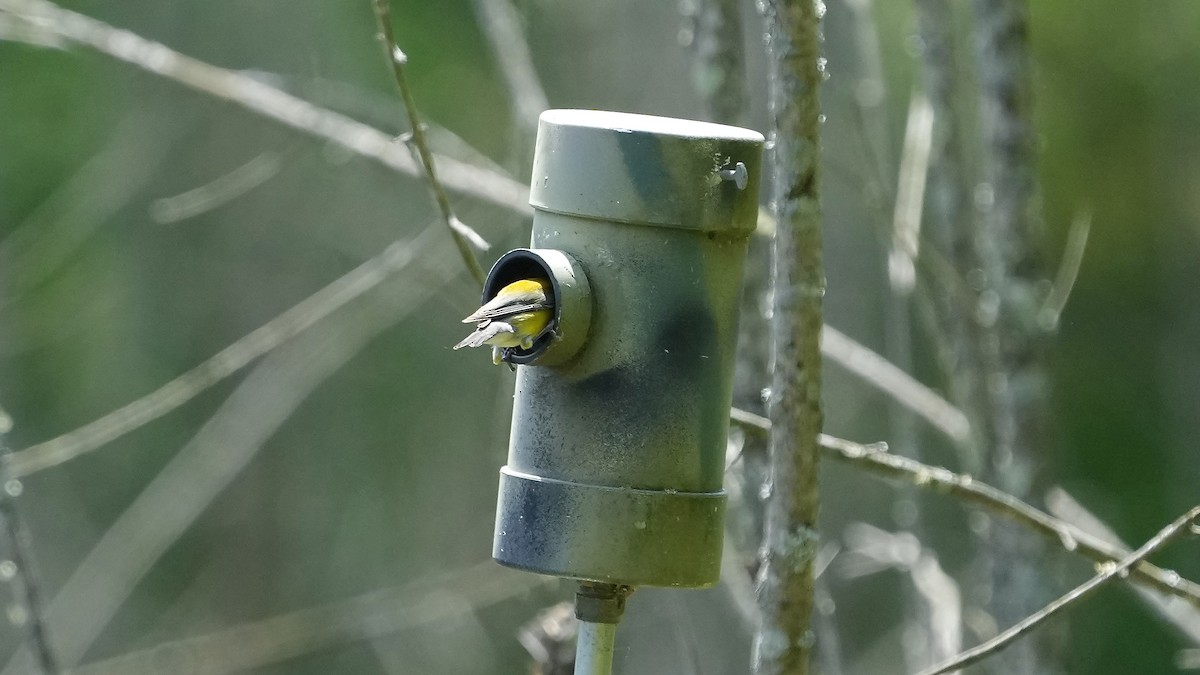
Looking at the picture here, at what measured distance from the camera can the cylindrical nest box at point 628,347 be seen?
4.23 ft

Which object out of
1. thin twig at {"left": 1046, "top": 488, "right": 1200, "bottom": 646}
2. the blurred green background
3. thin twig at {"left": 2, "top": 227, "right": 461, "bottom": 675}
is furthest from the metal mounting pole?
the blurred green background

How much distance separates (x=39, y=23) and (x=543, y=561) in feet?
4.71

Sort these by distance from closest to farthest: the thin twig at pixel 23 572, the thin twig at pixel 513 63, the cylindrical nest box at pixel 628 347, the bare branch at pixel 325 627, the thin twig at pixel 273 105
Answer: the cylindrical nest box at pixel 628 347 < the thin twig at pixel 23 572 < the thin twig at pixel 273 105 < the thin twig at pixel 513 63 < the bare branch at pixel 325 627

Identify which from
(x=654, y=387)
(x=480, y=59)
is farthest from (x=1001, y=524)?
(x=480, y=59)

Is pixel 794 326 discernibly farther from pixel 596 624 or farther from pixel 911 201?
pixel 911 201

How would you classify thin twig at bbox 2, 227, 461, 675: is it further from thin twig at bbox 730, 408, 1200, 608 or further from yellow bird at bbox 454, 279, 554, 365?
yellow bird at bbox 454, 279, 554, 365

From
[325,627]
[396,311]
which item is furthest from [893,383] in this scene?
[325,627]

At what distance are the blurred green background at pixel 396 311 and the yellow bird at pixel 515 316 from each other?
3.58 m

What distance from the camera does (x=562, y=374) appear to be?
1.34 metres

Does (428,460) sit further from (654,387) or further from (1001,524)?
(654,387)

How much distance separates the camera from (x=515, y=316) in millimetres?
1242

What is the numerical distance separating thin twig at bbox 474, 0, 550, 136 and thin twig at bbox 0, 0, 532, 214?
0.26m

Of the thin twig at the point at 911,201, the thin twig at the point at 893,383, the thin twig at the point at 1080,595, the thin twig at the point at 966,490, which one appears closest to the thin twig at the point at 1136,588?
the thin twig at the point at 893,383

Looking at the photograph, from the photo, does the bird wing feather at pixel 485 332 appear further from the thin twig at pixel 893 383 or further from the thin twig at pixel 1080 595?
the thin twig at pixel 893 383
